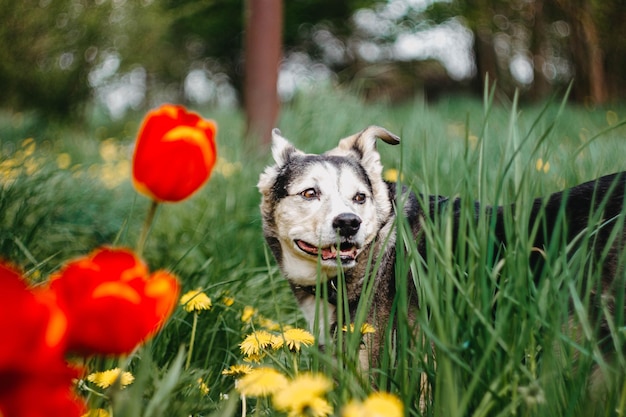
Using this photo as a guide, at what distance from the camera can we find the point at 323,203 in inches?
112

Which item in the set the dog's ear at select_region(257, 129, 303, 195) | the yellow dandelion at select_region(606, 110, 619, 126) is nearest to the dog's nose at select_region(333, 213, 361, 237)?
the dog's ear at select_region(257, 129, 303, 195)

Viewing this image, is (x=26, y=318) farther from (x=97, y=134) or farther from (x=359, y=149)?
(x=97, y=134)

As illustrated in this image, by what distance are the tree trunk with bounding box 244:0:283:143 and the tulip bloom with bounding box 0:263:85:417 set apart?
4759 millimetres

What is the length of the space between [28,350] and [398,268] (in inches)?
41.7

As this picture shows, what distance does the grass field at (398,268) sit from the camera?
1306 mm

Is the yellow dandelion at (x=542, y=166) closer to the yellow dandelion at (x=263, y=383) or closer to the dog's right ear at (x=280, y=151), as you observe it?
the yellow dandelion at (x=263, y=383)

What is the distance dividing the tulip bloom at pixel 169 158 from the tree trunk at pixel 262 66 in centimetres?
449

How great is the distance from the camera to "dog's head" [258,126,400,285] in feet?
8.51

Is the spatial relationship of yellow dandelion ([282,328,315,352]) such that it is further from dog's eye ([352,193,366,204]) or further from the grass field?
dog's eye ([352,193,366,204])

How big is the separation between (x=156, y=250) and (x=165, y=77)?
18.2 meters

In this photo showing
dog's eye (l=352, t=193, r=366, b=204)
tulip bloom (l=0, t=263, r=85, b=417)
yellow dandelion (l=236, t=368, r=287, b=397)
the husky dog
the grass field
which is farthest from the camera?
dog's eye (l=352, t=193, r=366, b=204)

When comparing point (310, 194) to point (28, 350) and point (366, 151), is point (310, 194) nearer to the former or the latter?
point (366, 151)

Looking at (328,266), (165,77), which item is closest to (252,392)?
(328,266)

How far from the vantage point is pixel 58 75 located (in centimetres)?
748
